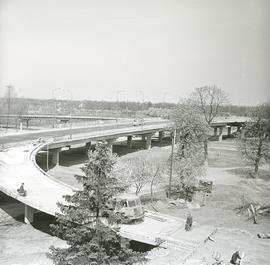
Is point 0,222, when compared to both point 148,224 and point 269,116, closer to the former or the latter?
point 148,224

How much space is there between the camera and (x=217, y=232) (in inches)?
1151

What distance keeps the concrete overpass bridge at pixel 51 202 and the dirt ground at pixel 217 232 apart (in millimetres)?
805

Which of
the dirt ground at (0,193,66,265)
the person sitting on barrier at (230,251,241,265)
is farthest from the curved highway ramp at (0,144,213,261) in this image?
the person sitting on barrier at (230,251,241,265)

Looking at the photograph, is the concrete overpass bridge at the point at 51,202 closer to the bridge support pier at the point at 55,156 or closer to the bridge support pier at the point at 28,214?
the bridge support pier at the point at 28,214

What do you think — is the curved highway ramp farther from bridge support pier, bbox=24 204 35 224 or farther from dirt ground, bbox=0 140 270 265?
dirt ground, bbox=0 140 270 265

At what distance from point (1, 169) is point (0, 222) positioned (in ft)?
30.7

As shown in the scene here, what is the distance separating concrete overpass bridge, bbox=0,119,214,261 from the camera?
25812 millimetres

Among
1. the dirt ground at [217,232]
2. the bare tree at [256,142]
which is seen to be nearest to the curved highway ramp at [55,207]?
the dirt ground at [217,232]

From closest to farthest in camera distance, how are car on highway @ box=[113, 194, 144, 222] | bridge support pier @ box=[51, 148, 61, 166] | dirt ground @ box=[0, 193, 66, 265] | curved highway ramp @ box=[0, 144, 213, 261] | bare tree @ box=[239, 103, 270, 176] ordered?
1. curved highway ramp @ box=[0, 144, 213, 261]
2. dirt ground @ box=[0, 193, 66, 265]
3. car on highway @ box=[113, 194, 144, 222]
4. bare tree @ box=[239, 103, 270, 176]
5. bridge support pier @ box=[51, 148, 61, 166]

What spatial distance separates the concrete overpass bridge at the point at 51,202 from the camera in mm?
25812

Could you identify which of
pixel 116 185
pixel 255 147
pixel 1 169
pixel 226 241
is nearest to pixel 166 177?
pixel 255 147

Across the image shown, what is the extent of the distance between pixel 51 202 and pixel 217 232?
13.5m

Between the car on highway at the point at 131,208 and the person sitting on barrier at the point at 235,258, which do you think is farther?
the car on highway at the point at 131,208

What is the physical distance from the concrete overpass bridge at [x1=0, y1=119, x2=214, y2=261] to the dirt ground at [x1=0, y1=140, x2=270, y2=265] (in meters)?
0.81
